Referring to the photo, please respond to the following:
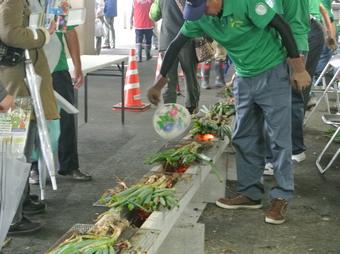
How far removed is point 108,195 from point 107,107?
5855 mm

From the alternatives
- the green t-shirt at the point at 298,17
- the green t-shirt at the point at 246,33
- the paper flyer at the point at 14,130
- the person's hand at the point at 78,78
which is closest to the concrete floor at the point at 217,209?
the paper flyer at the point at 14,130

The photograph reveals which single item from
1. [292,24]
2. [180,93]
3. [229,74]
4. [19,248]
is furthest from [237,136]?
[229,74]

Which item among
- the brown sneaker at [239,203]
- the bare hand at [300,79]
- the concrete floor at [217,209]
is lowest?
the concrete floor at [217,209]

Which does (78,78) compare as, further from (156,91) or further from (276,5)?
(276,5)

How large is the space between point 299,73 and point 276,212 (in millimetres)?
1035

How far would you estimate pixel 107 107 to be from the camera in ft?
30.3

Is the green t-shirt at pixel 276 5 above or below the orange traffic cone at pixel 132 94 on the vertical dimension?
above

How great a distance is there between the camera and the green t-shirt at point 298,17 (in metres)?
4.79

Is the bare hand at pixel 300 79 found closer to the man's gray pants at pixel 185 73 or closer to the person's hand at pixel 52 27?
the person's hand at pixel 52 27

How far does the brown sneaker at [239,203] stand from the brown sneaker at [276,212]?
0.98 feet

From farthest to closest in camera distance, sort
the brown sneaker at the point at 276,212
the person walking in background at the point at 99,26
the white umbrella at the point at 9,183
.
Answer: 1. the person walking in background at the point at 99,26
2. the brown sneaker at the point at 276,212
3. the white umbrella at the point at 9,183

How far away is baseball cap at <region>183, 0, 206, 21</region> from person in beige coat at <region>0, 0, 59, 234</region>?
88cm

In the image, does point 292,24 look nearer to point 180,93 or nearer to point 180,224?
point 180,224

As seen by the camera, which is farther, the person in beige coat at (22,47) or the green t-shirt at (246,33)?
the green t-shirt at (246,33)
